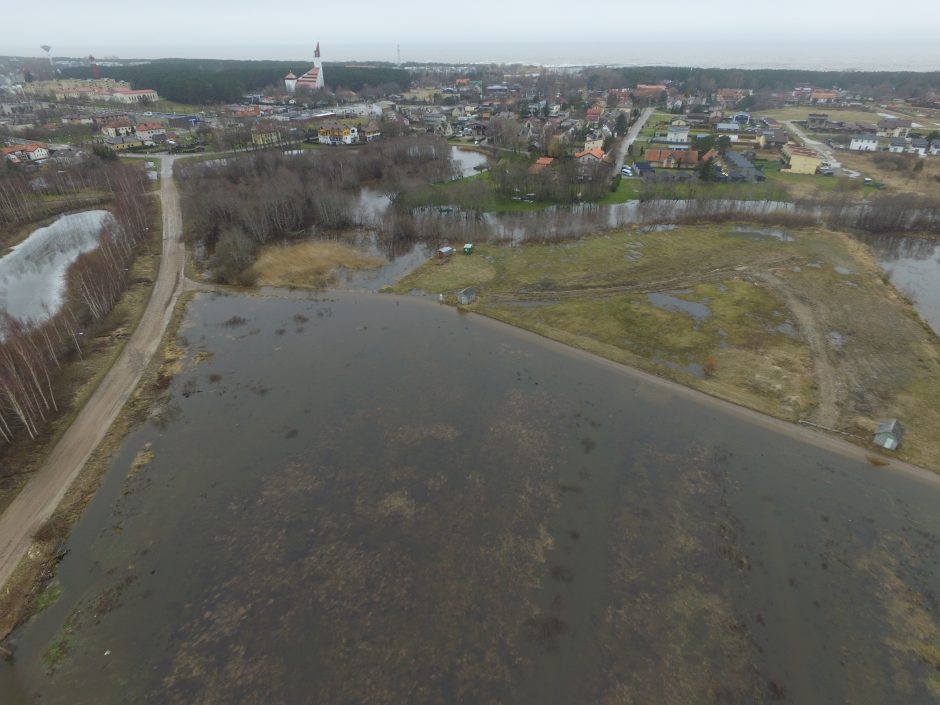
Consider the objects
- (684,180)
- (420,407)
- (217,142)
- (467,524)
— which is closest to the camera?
(467,524)

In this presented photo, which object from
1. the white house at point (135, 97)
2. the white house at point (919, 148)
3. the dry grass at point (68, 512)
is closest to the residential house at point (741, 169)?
the white house at point (919, 148)

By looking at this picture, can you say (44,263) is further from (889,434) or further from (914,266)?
(914,266)

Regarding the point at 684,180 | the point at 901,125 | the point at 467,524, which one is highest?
the point at 901,125

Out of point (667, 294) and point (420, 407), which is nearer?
point (420, 407)

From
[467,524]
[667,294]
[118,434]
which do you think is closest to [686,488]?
[467,524]

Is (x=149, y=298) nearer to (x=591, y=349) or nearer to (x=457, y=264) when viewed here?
(x=457, y=264)

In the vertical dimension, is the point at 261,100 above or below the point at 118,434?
above

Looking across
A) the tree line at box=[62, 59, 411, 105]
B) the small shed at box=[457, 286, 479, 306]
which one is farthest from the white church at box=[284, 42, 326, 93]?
the small shed at box=[457, 286, 479, 306]
